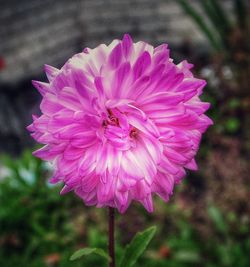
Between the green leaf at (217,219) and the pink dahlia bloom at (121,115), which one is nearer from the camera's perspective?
the pink dahlia bloom at (121,115)

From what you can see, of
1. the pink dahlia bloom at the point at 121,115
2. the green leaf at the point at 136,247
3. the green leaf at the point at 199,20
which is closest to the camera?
the pink dahlia bloom at the point at 121,115

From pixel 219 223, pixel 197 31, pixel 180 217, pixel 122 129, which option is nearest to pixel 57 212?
pixel 180 217

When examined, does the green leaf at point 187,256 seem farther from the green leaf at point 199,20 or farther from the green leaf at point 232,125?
the green leaf at point 199,20

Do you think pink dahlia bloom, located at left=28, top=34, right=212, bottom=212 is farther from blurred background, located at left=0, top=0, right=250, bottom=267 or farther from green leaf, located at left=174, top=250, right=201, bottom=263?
green leaf, located at left=174, top=250, right=201, bottom=263

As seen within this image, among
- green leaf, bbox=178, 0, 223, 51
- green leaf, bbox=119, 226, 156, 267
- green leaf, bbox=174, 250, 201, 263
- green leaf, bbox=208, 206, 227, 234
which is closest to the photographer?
green leaf, bbox=119, 226, 156, 267

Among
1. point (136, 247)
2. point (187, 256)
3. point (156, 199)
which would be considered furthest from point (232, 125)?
point (136, 247)

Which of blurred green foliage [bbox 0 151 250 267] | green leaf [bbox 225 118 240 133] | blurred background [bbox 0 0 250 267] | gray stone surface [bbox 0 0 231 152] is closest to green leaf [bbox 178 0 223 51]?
blurred background [bbox 0 0 250 267]

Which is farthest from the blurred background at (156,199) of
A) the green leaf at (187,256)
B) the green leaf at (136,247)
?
the green leaf at (136,247)

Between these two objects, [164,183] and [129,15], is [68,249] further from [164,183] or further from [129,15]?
[129,15]
